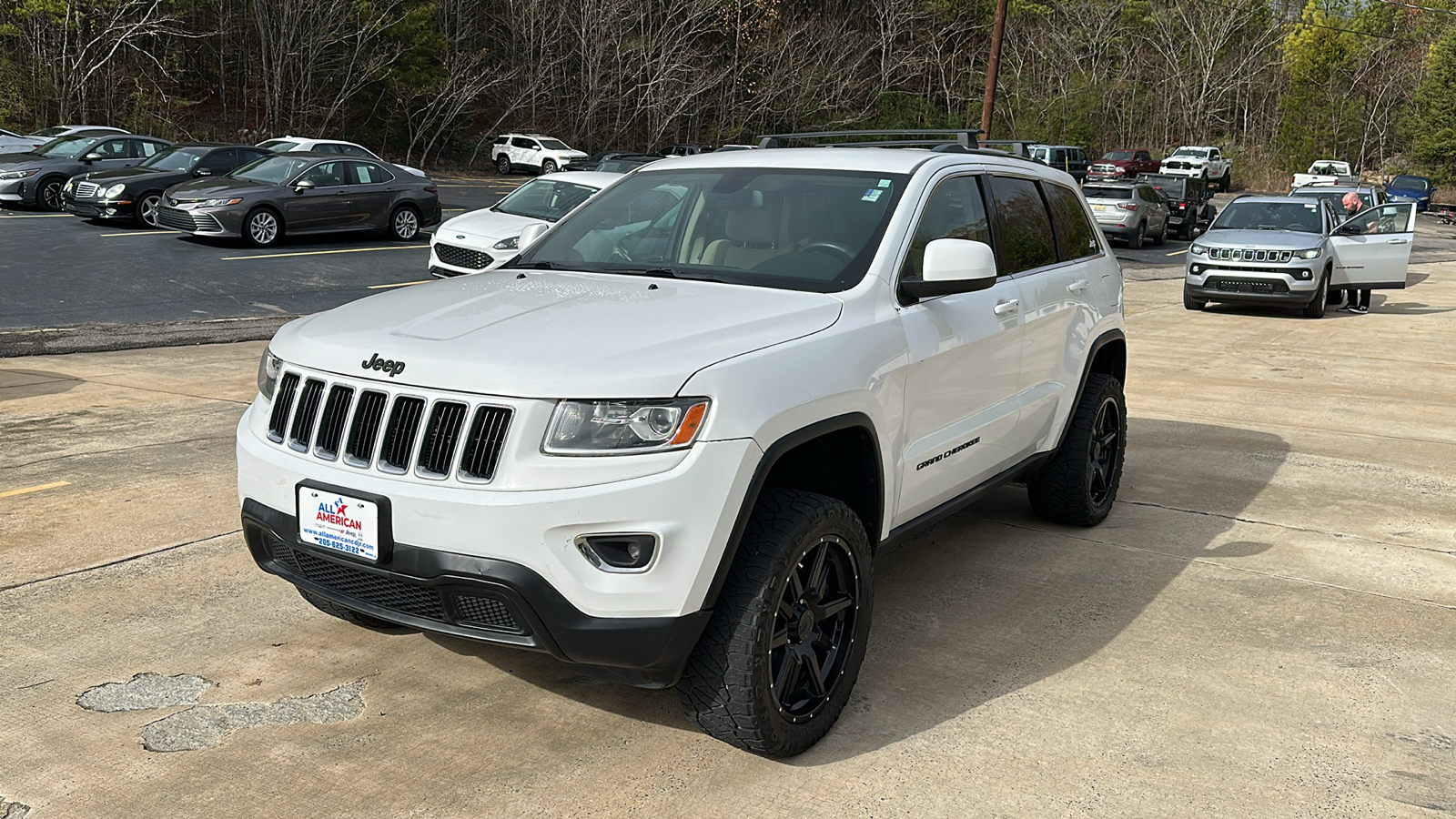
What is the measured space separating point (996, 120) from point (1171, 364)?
5571 cm

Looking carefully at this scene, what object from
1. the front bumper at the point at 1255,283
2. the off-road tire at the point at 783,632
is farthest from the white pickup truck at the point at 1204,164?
the off-road tire at the point at 783,632

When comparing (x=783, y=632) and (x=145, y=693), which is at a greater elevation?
(x=783, y=632)

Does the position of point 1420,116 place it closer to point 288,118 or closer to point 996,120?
point 996,120

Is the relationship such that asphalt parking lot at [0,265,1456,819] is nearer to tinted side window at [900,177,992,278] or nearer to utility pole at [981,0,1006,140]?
tinted side window at [900,177,992,278]

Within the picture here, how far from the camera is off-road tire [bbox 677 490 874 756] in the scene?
3.37m

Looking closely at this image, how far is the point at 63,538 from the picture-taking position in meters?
5.35

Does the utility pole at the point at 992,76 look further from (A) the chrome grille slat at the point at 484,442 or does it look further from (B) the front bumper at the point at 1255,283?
(A) the chrome grille slat at the point at 484,442

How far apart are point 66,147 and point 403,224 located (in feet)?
26.8

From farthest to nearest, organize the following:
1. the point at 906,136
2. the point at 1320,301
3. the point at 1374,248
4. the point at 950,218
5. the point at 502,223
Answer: the point at 1374,248, the point at 1320,301, the point at 502,223, the point at 906,136, the point at 950,218

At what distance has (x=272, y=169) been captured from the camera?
19.4m

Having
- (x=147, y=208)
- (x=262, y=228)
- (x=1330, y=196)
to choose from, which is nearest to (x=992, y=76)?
(x=1330, y=196)

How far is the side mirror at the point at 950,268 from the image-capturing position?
411 cm

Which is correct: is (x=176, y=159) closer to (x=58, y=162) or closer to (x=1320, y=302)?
(x=58, y=162)

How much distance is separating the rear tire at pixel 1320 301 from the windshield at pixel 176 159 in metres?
17.7
